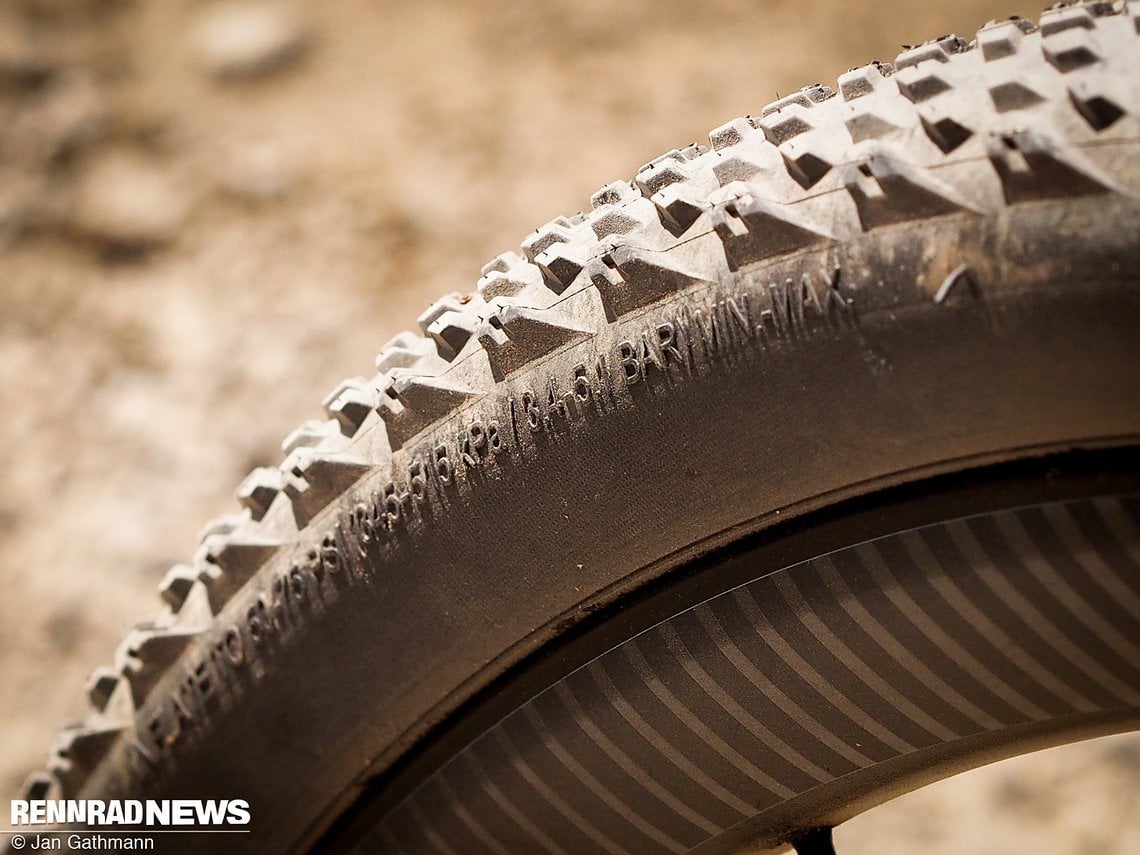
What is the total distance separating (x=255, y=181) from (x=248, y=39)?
23cm

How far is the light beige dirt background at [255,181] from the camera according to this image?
1457 millimetres

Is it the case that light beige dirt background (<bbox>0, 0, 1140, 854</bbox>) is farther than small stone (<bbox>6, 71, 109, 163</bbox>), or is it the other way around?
small stone (<bbox>6, 71, 109, 163</bbox>)

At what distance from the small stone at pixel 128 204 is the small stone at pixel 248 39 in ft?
0.62

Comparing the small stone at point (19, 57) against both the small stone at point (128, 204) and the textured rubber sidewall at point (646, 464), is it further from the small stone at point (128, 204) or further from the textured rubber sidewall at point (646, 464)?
the textured rubber sidewall at point (646, 464)

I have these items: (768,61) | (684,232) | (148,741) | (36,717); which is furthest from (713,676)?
(768,61)

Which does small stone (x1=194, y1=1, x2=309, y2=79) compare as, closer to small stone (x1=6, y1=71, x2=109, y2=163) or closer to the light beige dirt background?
the light beige dirt background

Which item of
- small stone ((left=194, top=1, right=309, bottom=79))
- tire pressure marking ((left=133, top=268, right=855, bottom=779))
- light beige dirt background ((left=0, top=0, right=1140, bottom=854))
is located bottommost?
tire pressure marking ((left=133, top=268, right=855, bottom=779))

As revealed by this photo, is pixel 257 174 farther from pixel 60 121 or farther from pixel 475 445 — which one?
pixel 475 445

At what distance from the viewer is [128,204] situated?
1.57 meters

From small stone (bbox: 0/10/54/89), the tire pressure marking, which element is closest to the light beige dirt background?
small stone (bbox: 0/10/54/89)

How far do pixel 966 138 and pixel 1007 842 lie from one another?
3.30 ft

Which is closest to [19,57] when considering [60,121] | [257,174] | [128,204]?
[60,121]

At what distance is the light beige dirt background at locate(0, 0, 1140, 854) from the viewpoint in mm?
1457

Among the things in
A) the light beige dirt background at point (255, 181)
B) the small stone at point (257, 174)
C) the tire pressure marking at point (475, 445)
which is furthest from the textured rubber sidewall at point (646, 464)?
the small stone at point (257, 174)
